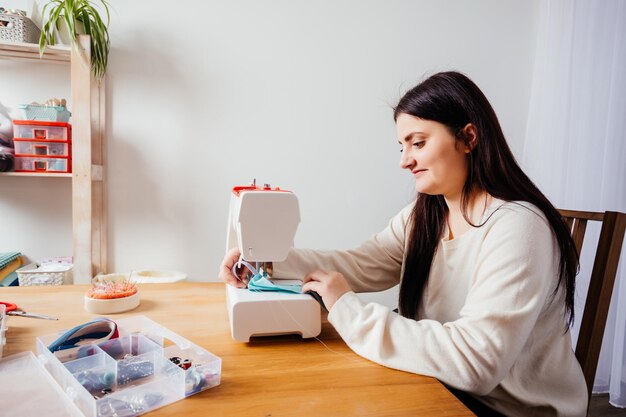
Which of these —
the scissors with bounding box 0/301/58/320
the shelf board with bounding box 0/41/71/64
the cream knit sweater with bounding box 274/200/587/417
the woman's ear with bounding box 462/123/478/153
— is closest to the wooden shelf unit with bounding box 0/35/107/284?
the shelf board with bounding box 0/41/71/64

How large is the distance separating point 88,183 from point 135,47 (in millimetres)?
726

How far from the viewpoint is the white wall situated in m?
2.02

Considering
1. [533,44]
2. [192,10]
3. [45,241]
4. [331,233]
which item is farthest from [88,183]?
[533,44]

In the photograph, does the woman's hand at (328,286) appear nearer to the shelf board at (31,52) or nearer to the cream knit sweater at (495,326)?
the cream knit sweater at (495,326)

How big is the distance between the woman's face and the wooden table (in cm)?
47

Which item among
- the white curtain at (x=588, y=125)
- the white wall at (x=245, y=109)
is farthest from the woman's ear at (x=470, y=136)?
the white curtain at (x=588, y=125)

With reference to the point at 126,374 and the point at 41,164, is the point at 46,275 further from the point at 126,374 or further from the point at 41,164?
the point at 126,374

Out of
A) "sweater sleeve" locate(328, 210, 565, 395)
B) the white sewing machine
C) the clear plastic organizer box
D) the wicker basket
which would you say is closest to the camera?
the clear plastic organizer box

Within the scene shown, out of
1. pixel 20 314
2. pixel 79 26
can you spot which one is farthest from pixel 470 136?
pixel 79 26

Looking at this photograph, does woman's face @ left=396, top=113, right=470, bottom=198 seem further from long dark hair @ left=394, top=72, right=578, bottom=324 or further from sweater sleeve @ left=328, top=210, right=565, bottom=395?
sweater sleeve @ left=328, top=210, right=565, bottom=395

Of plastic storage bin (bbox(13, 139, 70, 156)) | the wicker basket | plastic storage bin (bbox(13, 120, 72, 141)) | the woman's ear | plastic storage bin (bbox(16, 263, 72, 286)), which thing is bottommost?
plastic storage bin (bbox(16, 263, 72, 286))

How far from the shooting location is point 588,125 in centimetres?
214

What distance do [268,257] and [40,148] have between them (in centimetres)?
143

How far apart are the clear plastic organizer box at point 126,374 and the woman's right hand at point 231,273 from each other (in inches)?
10.9
